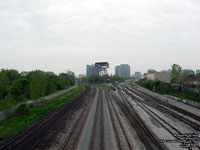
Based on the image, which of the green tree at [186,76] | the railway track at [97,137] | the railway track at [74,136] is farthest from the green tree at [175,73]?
the railway track at [74,136]

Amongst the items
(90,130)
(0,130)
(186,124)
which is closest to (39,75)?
(0,130)

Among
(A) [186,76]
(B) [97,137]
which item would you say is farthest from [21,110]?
(A) [186,76]

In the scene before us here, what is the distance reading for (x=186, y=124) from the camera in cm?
2412

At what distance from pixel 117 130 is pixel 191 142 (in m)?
8.44

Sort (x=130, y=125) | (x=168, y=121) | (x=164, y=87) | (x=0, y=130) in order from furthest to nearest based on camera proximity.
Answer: (x=164, y=87) < (x=168, y=121) < (x=130, y=125) < (x=0, y=130)

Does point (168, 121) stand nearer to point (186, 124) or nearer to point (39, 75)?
point (186, 124)

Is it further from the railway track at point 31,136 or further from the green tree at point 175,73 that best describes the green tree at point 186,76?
the railway track at point 31,136

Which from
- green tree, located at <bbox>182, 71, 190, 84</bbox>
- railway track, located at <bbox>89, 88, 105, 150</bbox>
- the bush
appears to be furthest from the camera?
green tree, located at <bbox>182, 71, 190, 84</bbox>

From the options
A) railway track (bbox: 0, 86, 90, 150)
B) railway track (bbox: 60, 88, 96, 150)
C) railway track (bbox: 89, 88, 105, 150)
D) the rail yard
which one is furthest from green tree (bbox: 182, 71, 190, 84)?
railway track (bbox: 0, 86, 90, 150)

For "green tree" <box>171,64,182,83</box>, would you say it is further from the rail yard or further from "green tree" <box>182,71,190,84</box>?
the rail yard

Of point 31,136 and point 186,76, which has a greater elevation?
point 186,76

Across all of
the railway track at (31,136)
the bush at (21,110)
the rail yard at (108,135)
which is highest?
the bush at (21,110)

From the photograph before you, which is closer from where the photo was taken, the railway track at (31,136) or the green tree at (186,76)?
the railway track at (31,136)

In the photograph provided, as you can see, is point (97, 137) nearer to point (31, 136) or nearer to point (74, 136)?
point (74, 136)
